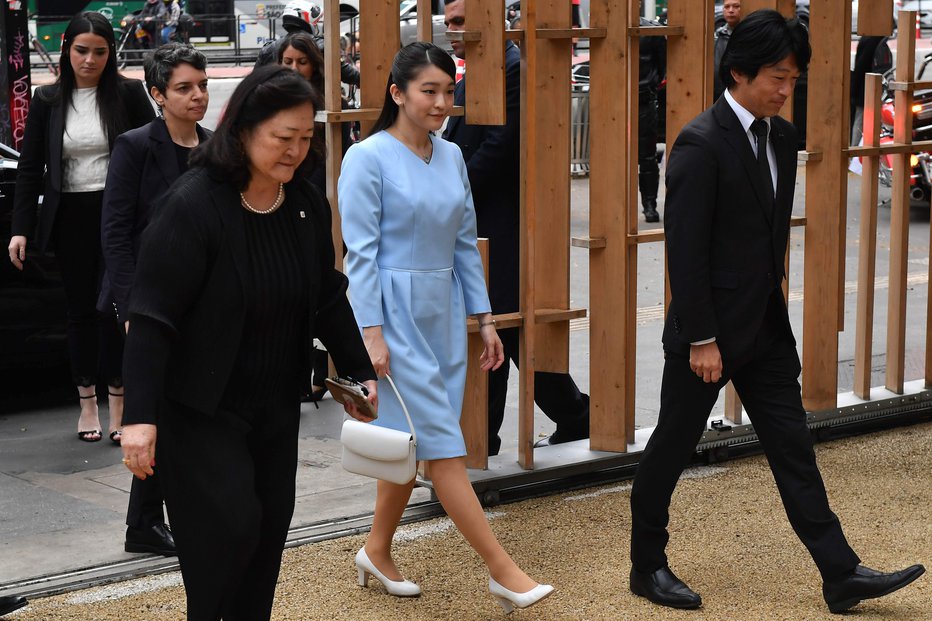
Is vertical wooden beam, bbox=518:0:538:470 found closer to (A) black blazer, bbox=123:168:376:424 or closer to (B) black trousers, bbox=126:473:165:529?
(B) black trousers, bbox=126:473:165:529

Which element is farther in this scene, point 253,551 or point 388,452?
point 388,452

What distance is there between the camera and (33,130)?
6.41m

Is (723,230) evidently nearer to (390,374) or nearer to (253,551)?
(390,374)

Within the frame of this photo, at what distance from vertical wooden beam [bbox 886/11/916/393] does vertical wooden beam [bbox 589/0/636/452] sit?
1.67m

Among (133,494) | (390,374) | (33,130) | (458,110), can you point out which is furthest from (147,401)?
(33,130)

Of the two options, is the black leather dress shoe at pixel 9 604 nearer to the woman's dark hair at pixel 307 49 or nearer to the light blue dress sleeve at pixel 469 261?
the light blue dress sleeve at pixel 469 261

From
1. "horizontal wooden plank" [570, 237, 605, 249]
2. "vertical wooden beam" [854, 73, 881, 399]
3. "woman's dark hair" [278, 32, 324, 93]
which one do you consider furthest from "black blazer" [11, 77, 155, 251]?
"vertical wooden beam" [854, 73, 881, 399]

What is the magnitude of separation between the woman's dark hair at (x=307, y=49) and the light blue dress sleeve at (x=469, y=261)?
234 centimetres

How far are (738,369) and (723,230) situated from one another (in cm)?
48

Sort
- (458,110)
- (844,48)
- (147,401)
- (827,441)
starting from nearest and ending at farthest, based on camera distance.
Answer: (147,401), (458,110), (844,48), (827,441)

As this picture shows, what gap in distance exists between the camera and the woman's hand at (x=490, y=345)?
15.8 feet

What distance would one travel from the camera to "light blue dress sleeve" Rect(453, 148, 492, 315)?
15.7 ft

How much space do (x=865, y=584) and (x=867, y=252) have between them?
260 centimetres

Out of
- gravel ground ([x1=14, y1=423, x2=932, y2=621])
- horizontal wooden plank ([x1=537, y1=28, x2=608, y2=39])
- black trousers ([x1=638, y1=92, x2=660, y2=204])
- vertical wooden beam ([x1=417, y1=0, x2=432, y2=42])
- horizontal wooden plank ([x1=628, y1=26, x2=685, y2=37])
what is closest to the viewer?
gravel ground ([x1=14, y1=423, x2=932, y2=621])
